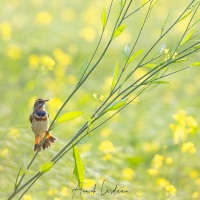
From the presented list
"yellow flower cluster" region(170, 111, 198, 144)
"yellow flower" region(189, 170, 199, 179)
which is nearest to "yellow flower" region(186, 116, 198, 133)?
"yellow flower cluster" region(170, 111, 198, 144)

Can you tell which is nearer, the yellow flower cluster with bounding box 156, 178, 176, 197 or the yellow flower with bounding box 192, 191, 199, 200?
the yellow flower cluster with bounding box 156, 178, 176, 197

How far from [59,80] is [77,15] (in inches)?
134

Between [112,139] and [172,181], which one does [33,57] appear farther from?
[172,181]

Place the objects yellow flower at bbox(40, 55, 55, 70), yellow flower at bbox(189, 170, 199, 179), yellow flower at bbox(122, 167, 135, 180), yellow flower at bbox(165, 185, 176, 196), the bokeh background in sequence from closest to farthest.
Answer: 1. yellow flower at bbox(40, 55, 55, 70)
2. yellow flower at bbox(165, 185, 176, 196)
3. the bokeh background
4. yellow flower at bbox(122, 167, 135, 180)
5. yellow flower at bbox(189, 170, 199, 179)

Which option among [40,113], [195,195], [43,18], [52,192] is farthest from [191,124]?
[43,18]

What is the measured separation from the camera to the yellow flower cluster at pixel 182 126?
383cm

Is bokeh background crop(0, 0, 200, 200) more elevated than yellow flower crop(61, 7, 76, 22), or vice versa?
yellow flower crop(61, 7, 76, 22)

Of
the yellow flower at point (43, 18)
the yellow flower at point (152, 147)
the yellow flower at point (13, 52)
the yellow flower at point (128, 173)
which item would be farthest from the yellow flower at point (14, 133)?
the yellow flower at point (43, 18)

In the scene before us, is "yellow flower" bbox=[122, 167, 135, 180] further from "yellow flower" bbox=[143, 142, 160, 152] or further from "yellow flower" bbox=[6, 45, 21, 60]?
"yellow flower" bbox=[6, 45, 21, 60]

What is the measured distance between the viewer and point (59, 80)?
19.5 feet

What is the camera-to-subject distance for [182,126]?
3.90 meters

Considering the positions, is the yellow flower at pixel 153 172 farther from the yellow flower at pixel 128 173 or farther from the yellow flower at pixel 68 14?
the yellow flower at pixel 68 14

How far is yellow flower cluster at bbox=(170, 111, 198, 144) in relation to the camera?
3826mm

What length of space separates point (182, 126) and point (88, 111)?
57.7 inches
